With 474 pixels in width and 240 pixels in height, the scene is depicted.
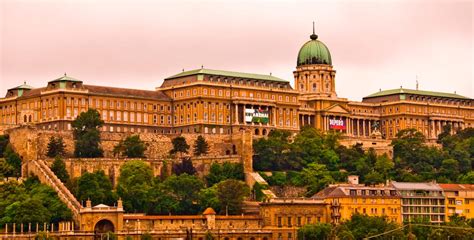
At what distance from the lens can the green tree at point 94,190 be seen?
429 ft

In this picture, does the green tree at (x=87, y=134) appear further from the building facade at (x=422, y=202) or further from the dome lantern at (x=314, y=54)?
the dome lantern at (x=314, y=54)

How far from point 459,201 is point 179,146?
96.8 ft

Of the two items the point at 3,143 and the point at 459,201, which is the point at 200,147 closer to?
the point at 3,143

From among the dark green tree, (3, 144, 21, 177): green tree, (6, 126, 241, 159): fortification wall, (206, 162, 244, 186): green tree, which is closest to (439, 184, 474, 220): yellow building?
the dark green tree

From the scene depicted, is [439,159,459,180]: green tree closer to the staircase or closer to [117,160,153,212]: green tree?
[117,160,153,212]: green tree

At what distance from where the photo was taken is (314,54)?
17912 cm

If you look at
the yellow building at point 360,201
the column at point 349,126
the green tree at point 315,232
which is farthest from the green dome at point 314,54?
the green tree at point 315,232

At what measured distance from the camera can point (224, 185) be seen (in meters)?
133

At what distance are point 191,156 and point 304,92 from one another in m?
33.2

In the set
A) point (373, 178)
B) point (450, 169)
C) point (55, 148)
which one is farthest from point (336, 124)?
point (55, 148)

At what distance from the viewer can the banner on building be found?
162m

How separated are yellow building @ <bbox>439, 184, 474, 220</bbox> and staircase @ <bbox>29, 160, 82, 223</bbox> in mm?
36534

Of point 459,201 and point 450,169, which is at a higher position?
point 450,169

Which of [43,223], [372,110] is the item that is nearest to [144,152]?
[43,223]
